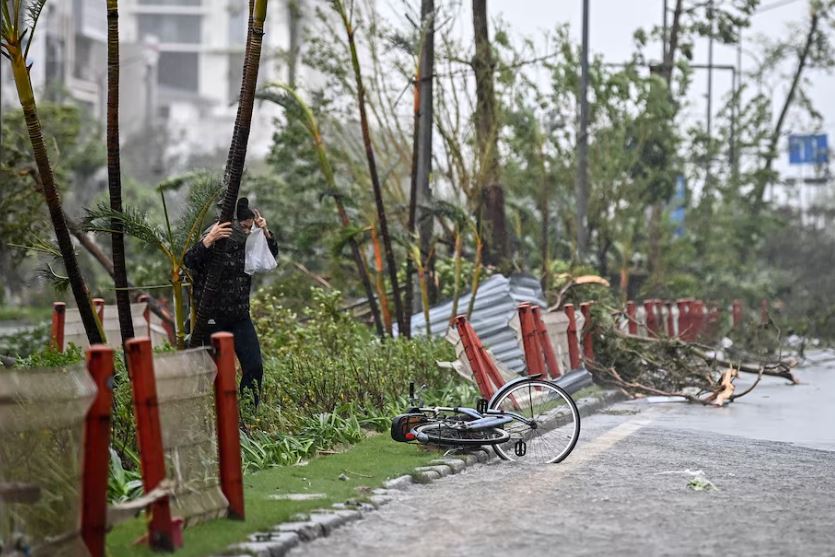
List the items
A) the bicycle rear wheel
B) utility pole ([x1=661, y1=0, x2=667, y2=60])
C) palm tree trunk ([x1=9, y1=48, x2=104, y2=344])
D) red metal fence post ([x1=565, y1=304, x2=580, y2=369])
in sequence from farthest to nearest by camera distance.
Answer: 1. utility pole ([x1=661, y1=0, x2=667, y2=60])
2. red metal fence post ([x1=565, y1=304, x2=580, y2=369])
3. the bicycle rear wheel
4. palm tree trunk ([x1=9, y1=48, x2=104, y2=344])

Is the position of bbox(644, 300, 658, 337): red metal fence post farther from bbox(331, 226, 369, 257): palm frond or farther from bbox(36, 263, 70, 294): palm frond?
bbox(36, 263, 70, 294): palm frond

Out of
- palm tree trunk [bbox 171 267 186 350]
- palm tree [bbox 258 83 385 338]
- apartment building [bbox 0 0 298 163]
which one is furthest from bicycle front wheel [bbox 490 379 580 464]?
apartment building [bbox 0 0 298 163]

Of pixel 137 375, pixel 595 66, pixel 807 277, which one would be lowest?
pixel 807 277

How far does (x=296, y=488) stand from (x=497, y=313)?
11.0 meters

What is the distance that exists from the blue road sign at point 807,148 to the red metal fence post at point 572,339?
36014 mm

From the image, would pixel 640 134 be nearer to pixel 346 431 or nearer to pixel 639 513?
pixel 346 431

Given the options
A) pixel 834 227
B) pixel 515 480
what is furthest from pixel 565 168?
pixel 834 227

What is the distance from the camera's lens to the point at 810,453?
1332cm

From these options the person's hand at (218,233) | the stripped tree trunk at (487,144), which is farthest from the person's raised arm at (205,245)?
the stripped tree trunk at (487,144)

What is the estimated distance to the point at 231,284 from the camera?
43.0 ft

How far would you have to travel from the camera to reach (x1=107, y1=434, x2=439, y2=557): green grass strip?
26.1 ft

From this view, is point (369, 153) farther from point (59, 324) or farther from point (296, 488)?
point (296, 488)

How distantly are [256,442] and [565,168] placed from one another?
24.8 m

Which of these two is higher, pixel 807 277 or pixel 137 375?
pixel 137 375
